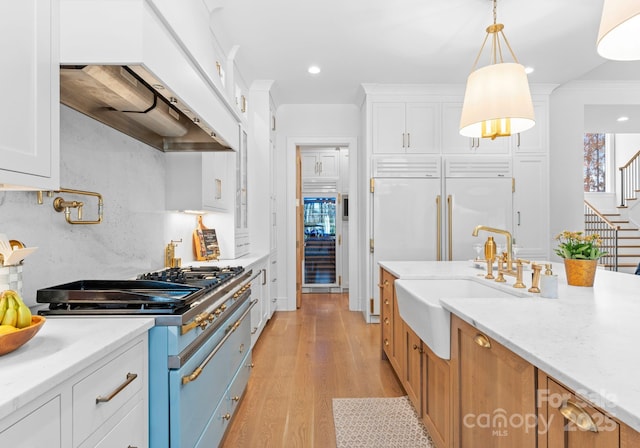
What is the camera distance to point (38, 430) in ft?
2.45

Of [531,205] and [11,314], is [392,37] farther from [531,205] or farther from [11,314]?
[11,314]

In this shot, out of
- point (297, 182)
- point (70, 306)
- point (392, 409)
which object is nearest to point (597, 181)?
point (297, 182)

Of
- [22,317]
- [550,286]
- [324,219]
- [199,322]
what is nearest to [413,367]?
[550,286]

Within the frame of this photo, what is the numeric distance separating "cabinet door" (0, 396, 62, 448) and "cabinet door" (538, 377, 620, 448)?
1.11 metres

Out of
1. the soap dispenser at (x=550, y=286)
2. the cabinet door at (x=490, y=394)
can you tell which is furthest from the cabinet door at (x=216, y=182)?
the soap dispenser at (x=550, y=286)

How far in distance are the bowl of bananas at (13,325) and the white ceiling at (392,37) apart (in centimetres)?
245

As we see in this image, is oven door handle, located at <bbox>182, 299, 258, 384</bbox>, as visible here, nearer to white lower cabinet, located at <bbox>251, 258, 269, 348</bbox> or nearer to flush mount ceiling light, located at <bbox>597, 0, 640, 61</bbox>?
white lower cabinet, located at <bbox>251, 258, 269, 348</bbox>

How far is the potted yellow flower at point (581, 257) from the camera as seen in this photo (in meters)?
1.73

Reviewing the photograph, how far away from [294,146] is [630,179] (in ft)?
28.5

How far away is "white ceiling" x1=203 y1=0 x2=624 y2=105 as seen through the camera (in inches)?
108

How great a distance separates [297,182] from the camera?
5.07 meters

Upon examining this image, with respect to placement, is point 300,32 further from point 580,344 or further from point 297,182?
point 580,344

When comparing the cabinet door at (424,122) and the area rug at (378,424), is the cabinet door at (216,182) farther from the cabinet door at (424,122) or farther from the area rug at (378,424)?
the cabinet door at (424,122)

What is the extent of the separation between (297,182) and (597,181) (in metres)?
9.78
